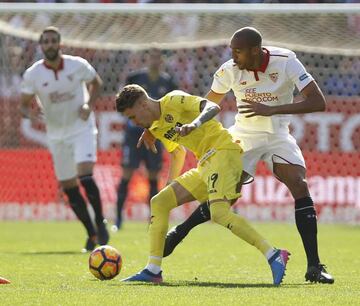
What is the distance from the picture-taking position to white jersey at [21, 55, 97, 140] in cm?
1346

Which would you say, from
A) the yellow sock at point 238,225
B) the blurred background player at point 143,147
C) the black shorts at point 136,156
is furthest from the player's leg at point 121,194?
the yellow sock at point 238,225

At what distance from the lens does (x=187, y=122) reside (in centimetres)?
931

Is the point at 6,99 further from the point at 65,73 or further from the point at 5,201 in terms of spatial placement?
the point at 65,73

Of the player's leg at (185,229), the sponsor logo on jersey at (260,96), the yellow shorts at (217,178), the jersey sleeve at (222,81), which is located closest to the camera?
the yellow shorts at (217,178)

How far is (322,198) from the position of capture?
18.4 m

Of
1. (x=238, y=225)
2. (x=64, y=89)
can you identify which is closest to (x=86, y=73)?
(x=64, y=89)

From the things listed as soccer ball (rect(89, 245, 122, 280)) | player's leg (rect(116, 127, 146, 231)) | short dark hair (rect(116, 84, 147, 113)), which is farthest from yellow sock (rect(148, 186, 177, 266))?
player's leg (rect(116, 127, 146, 231))

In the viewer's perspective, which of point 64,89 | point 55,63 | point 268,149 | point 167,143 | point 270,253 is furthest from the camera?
point 64,89

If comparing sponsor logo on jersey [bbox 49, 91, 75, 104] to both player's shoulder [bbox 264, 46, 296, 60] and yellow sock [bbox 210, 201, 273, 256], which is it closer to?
player's shoulder [bbox 264, 46, 296, 60]

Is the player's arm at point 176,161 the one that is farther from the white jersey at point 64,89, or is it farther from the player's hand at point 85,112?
the white jersey at point 64,89

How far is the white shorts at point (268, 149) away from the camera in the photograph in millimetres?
9617

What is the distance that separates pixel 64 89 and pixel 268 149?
14.5 ft

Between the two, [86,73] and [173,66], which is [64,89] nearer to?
[86,73]

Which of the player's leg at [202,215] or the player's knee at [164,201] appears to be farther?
the player's leg at [202,215]
